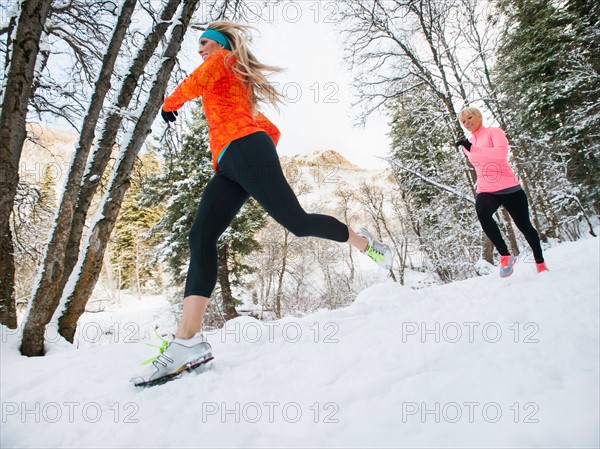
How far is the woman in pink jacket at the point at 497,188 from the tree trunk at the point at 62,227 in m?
3.66

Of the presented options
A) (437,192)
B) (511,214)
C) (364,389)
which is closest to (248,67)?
(364,389)

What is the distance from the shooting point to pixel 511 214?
3.35 meters

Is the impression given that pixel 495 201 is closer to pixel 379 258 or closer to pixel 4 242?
pixel 379 258

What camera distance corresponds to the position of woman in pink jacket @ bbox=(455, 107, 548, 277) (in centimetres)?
322

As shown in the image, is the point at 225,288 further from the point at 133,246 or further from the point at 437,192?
the point at 133,246

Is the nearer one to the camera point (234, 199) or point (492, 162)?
point (234, 199)

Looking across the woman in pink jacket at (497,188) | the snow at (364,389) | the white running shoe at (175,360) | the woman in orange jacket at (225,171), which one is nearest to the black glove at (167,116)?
the woman in orange jacket at (225,171)

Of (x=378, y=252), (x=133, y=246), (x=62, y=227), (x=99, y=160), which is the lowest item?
(x=378, y=252)

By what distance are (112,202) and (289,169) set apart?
17062mm

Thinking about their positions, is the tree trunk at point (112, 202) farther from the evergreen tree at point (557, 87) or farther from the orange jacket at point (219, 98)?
the evergreen tree at point (557, 87)

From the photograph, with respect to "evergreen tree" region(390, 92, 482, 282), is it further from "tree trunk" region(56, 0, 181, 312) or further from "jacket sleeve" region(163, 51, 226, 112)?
"jacket sleeve" region(163, 51, 226, 112)

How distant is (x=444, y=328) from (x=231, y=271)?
11696mm

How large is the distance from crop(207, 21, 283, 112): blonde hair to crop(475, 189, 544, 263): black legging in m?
2.53

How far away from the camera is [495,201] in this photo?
11.0 feet
